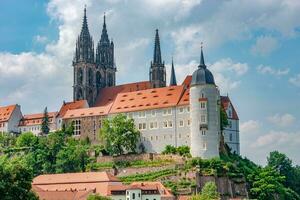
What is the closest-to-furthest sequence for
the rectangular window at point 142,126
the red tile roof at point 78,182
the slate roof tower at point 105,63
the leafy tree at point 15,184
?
the leafy tree at point 15,184, the red tile roof at point 78,182, the rectangular window at point 142,126, the slate roof tower at point 105,63

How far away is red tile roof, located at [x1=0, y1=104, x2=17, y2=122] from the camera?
490 feet

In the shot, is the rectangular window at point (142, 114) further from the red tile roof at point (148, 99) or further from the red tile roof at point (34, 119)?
the red tile roof at point (34, 119)

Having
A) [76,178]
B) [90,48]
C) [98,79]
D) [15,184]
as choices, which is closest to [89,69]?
[98,79]

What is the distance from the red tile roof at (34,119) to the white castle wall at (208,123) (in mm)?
46666

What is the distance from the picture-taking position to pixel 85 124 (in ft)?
436

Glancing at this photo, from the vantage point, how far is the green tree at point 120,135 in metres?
116

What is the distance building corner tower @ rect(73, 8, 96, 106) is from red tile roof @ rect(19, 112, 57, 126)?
21.5ft

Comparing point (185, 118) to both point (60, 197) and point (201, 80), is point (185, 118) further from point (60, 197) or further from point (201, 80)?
point (60, 197)

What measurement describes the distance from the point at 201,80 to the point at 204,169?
15.1 metres

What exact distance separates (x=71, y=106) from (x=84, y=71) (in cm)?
955

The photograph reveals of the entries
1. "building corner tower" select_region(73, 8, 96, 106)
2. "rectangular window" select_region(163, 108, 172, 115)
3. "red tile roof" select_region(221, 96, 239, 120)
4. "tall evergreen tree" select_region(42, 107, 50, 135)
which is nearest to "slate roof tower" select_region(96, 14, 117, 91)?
"building corner tower" select_region(73, 8, 96, 106)

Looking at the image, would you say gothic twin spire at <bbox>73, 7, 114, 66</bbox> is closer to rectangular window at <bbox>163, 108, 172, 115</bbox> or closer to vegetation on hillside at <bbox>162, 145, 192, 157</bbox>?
rectangular window at <bbox>163, 108, 172, 115</bbox>

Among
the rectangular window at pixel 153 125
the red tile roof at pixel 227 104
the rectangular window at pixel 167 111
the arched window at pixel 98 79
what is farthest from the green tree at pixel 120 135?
the arched window at pixel 98 79

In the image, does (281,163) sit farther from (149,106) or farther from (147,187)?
(147,187)
